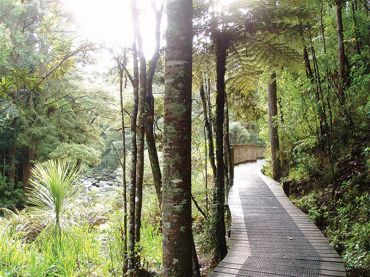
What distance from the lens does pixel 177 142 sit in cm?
271

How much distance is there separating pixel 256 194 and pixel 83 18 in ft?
22.3

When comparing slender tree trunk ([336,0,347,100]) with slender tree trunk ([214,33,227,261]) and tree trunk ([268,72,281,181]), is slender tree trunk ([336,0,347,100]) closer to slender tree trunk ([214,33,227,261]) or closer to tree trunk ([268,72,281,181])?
tree trunk ([268,72,281,181])

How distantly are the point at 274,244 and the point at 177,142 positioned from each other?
3.45m

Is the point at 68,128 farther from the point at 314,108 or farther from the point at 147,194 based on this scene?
the point at 314,108

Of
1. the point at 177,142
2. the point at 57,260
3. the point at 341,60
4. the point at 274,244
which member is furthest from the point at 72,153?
the point at 177,142

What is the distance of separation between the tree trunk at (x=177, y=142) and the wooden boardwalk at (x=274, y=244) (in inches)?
71.4

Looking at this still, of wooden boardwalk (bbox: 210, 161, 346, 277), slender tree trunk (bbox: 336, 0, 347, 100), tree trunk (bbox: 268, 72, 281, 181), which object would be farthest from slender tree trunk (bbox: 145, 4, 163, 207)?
tree trunk (bbox: 268, 72, 281, 181)

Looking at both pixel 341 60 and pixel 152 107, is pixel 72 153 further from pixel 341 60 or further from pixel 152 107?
pixel 341 60

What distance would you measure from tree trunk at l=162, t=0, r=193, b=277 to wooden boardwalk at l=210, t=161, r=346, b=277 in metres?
1.81

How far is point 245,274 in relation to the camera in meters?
4.21

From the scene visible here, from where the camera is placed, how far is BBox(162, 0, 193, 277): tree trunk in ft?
8.82

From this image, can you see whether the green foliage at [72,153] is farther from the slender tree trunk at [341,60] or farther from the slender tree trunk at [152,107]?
the slender tree trunk at [341,60]

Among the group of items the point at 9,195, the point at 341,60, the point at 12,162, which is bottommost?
the point at 9,195

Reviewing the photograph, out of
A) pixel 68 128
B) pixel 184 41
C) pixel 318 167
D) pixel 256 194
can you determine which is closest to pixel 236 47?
pixel 184 41
